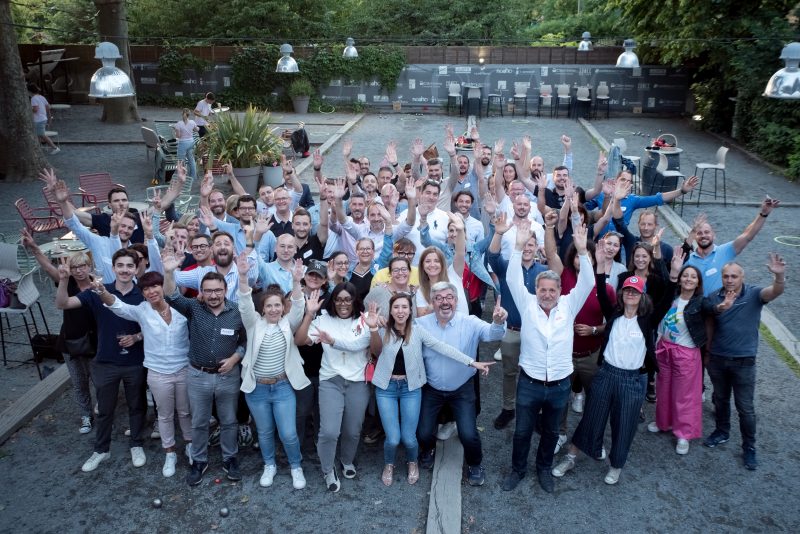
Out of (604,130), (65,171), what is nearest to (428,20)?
(604,130)

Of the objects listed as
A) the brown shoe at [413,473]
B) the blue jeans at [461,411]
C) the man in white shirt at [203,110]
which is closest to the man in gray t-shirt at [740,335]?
the blue jeans at [461,411]

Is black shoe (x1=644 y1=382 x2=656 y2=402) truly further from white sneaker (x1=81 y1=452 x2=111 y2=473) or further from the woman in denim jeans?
white sneaker (x1=81 y1=452 x2=111 y2=473)

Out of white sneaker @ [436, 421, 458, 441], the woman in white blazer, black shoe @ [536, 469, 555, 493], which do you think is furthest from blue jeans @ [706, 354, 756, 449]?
the woman in white blazer

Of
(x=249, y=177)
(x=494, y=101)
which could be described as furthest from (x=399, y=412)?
(x=494, y=101)

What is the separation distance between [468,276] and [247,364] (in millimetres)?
2432

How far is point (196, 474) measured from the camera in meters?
5.60

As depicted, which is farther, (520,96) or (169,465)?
(520,96)

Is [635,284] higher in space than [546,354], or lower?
higher

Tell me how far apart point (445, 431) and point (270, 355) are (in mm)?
1817

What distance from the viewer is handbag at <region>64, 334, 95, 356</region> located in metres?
5.80

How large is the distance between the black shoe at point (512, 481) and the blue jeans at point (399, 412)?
77 cm

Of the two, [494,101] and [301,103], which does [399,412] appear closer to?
[494,101]

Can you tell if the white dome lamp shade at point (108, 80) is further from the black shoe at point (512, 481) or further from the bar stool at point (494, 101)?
the bar stool at point (494, 101)

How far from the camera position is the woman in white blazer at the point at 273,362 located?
5.26m
